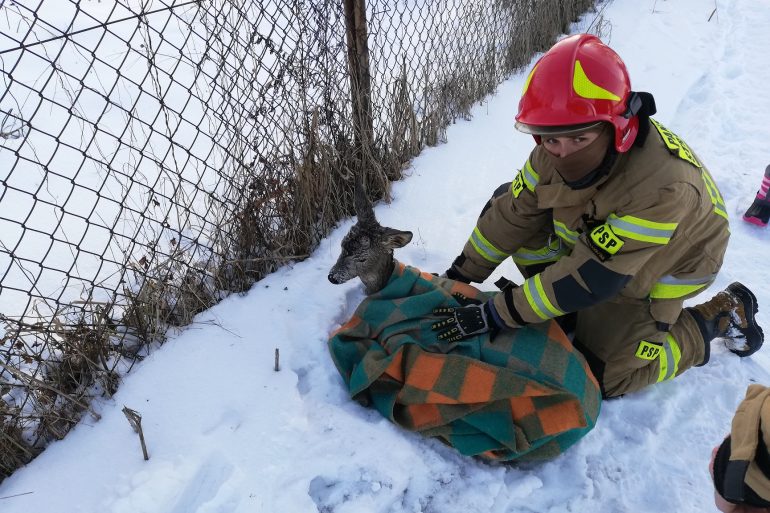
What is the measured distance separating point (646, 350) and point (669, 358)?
0.58 feet

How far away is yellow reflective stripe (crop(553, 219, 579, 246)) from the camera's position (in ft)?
8.58

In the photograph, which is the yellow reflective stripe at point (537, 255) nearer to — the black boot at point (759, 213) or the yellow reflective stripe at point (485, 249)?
the yellow reflective stripe at point (485, 249)

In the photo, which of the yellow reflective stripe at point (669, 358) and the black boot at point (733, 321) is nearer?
the yellow reflective stripe at point (669, 358)

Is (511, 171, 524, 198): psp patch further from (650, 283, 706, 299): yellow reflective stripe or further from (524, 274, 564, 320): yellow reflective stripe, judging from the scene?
(650, 283, 706, 299): yellow reflective stripe

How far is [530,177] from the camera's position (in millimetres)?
2764

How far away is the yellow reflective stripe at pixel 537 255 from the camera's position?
3.00 m

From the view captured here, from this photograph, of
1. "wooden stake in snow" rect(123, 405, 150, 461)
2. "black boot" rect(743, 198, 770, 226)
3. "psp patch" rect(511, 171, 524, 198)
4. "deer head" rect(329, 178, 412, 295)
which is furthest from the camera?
"black boot" rect(743, 198, 770, 226)

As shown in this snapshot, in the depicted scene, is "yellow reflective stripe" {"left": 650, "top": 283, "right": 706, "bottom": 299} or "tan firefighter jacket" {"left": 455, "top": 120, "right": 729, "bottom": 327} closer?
"tan firefighter jacket" {"left": 455, "top": 120, "right": 729, "bottom": 327}

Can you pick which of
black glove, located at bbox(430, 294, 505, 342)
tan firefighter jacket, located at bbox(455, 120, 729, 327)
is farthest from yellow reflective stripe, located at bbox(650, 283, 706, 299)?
black glove, located at bbox(430, 294, 505, 342)

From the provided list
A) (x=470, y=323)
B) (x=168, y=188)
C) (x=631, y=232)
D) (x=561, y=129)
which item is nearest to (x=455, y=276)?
(x=470, y=323)

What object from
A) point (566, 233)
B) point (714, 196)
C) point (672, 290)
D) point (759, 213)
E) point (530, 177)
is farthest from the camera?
point (759, 213)

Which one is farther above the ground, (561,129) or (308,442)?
(561,129)

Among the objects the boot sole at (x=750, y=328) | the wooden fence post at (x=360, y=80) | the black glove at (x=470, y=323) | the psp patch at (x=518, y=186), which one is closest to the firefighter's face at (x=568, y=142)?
the psp patch at (x=518, y=186)

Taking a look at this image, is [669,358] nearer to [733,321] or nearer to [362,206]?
[733,321]
